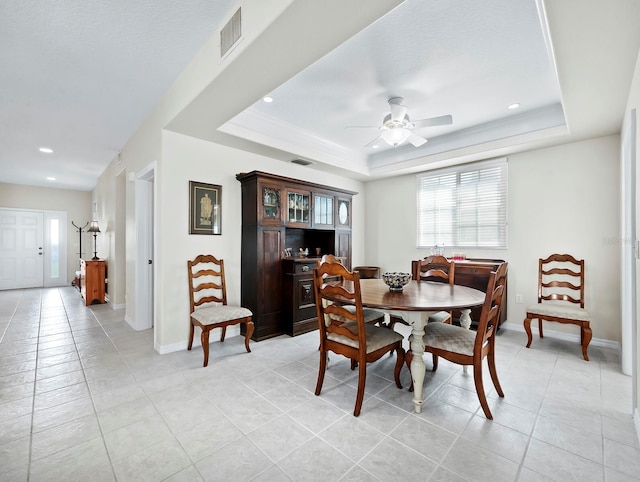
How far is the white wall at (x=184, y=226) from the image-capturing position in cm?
318

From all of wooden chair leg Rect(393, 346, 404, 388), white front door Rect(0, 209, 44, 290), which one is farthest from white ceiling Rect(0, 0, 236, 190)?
white front door Rect(0, 209, 44, 290)

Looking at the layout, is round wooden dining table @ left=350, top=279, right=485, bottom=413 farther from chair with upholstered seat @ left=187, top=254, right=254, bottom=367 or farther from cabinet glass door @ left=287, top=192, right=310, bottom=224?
cabinet glass door @ left=287, top=192, right=310, bottom=224

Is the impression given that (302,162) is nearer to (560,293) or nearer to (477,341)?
(477,341)

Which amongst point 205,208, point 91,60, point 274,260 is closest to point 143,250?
point 205,208

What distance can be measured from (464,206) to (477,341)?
118 inches

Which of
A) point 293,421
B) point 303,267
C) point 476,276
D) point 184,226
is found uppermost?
point 184,226

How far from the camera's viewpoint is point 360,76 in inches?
106

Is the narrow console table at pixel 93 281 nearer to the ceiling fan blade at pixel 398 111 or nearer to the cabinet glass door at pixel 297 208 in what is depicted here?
the cabinet glass door at pixel 297 208

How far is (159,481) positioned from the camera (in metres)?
1.45

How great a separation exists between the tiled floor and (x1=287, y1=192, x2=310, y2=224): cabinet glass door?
1.77 meters

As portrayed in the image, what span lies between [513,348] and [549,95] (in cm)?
278

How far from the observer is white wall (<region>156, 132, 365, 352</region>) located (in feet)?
10.4

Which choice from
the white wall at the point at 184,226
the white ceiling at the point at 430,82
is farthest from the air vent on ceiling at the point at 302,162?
the white wall at the point at 184,226

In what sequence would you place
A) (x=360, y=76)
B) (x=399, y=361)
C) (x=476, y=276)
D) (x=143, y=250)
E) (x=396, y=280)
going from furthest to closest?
(x=143, y=250) → (x=476, y=276) → (x=360, y=76) → (x=396, y=280) → (x=399, y=361)
